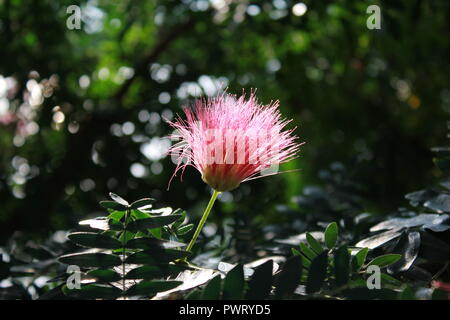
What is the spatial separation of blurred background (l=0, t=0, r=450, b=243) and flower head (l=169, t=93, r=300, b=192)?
51 cm

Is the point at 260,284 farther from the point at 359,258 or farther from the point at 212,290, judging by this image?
the point at 359,258

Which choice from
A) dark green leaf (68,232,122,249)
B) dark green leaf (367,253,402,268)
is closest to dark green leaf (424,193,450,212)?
dark green leaf (367,253,402,268)

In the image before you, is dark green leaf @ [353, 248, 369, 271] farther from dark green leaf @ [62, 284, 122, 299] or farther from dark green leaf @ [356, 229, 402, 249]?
dark green leaf @ [62, 284, 122, 299]

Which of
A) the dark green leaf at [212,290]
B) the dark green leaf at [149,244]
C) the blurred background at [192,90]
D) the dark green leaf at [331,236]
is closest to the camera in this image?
the dark green leaf at [212,290]

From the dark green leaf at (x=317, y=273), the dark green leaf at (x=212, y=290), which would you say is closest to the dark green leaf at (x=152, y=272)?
the dark green leaf at (x=212, y=290)

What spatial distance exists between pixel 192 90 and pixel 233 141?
122cm

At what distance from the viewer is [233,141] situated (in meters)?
0.94

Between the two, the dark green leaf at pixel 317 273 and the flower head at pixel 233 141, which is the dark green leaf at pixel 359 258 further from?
the flower head at pixel 233 141

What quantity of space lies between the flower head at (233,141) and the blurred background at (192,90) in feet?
1.67

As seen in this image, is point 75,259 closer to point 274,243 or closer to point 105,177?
point 274,243

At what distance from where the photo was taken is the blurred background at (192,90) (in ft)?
6.67

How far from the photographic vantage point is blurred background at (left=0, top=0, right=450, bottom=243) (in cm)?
203

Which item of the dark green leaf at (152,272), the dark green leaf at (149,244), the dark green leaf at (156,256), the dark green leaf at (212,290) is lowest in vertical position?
the dark green leaf at (212,290)

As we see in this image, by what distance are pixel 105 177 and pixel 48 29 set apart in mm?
750
